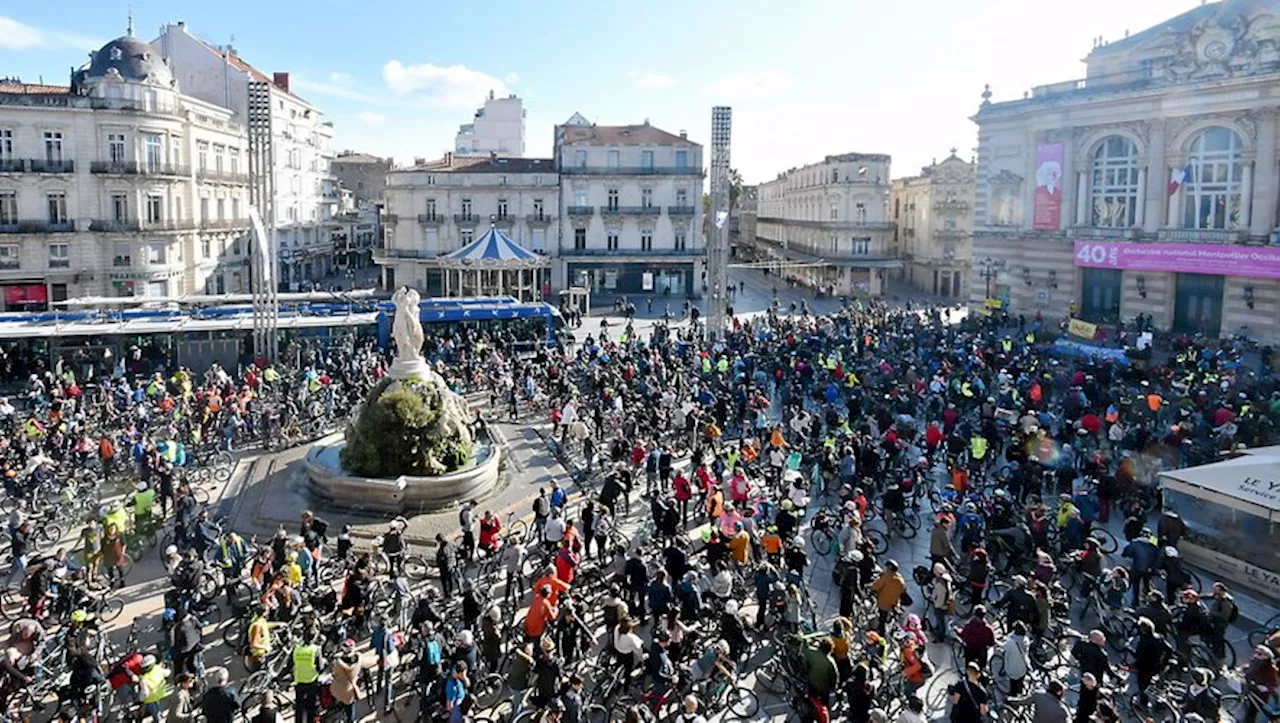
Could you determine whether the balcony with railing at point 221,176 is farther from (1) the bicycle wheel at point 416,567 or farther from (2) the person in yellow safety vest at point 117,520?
(1) the bicycle wheel at point 416,567

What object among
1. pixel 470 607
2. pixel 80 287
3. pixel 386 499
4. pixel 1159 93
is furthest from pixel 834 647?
pixel 80 287

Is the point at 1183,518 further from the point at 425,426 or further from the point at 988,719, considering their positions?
the point at 425,426

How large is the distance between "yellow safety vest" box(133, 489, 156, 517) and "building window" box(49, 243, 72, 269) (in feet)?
118

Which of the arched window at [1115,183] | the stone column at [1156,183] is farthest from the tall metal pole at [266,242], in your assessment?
the stone column at [1156,183]

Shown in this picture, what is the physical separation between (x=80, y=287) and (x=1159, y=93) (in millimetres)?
50918

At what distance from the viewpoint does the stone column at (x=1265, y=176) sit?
126 feet

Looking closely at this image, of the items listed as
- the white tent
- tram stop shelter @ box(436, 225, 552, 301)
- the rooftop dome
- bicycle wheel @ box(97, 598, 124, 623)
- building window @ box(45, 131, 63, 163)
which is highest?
the rooftop dome

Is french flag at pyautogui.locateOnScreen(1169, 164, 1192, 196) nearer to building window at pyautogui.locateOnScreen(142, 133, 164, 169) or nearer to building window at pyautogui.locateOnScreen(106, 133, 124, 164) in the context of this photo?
building window at pyautogui.locateOnScreen(142, 133, 164, 169)

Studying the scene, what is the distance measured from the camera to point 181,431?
24750 mm

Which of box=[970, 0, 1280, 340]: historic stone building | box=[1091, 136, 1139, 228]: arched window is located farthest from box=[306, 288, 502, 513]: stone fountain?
box=[1091, 136, 1139, 228]: arched window

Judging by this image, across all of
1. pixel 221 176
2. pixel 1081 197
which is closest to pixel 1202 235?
pixel 1081 197

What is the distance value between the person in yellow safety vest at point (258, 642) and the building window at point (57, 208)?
139ft

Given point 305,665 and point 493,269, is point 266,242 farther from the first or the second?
point 305,665

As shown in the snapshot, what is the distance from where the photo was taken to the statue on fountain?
2117 cm
